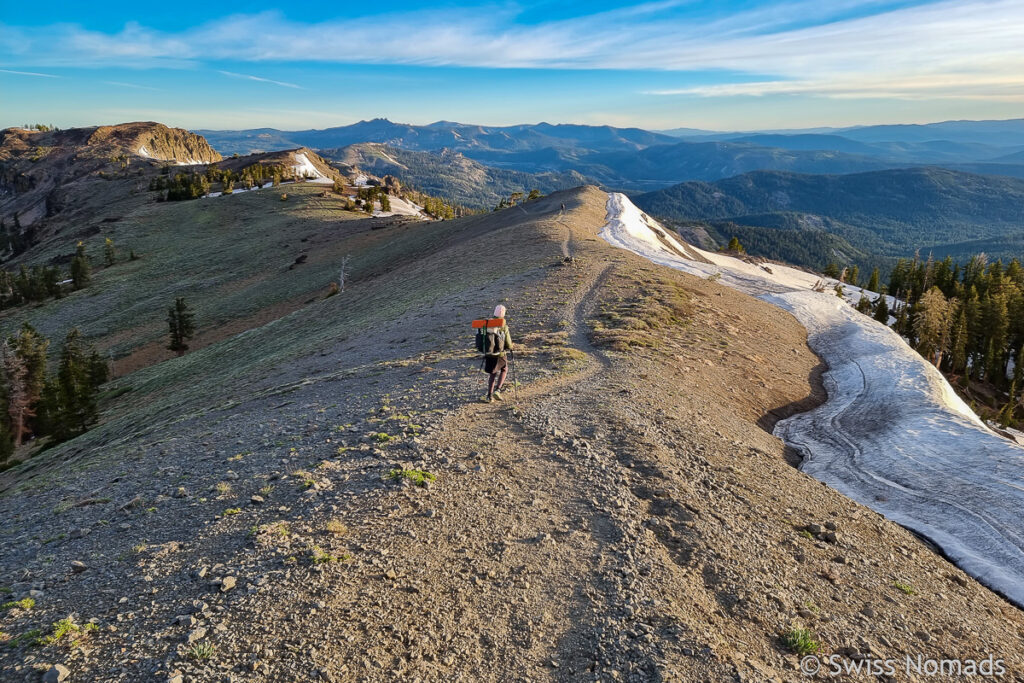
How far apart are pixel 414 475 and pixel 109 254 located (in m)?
119

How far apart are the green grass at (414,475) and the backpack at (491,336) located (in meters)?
5.29

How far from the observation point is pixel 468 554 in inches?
394

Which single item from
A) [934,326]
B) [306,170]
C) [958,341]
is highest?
[306,170]

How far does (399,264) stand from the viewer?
2534 inches

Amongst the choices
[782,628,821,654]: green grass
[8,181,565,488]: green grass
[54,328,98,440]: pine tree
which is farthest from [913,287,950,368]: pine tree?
[54,328,98,440]: pine tree

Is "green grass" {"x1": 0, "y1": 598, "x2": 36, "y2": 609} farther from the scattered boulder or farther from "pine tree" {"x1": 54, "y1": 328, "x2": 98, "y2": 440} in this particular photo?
"pine tree" {"x1": 54, "y1": 328, "x2": 98, "y2": 440}

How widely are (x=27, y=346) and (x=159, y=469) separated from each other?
180 feet

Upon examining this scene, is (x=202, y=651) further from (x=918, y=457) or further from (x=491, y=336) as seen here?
(x=918, y=457)

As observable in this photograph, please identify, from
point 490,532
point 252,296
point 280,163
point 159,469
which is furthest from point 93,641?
point 280,163

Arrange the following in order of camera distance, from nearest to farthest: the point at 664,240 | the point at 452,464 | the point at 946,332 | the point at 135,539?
the point at 135,539, the point at 452,464, the point at 946,332, the point at 664,240

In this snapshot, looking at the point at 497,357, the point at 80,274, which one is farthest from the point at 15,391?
the point at 497,357

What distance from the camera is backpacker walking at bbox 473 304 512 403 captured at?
55.2 feet

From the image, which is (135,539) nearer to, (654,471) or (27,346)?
(654,471)

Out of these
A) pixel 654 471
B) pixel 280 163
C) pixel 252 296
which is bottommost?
pixel 252 296
